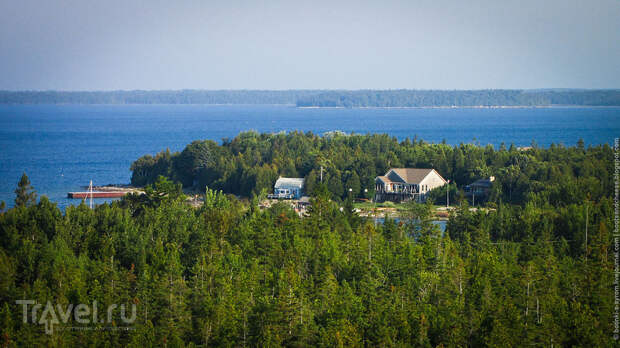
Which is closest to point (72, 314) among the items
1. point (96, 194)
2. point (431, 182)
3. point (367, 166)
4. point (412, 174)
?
point (431, 182)

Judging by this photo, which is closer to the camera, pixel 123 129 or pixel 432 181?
pixel 432 181

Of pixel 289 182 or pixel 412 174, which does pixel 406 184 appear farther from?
pixel 289 182

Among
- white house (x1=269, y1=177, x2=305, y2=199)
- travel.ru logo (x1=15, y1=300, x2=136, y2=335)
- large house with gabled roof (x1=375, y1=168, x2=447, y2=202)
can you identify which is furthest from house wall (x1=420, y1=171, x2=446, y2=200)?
travel.ru logo (x1=15, y1=300, x2=136, y2=335)

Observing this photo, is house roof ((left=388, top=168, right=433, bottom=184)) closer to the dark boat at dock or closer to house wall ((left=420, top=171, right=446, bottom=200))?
house wall ((left=420, top=171, right=446, bottom=200))

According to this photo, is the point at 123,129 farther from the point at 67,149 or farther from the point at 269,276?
the point at 269,276

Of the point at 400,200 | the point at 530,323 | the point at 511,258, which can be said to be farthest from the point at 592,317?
the point at 400,200

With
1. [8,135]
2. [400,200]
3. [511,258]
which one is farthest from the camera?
[8,135]

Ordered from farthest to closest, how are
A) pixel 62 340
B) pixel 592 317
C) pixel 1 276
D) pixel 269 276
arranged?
A: pixel 269 276, pixel 1 276, pixel 592 317, pixel 62 340
